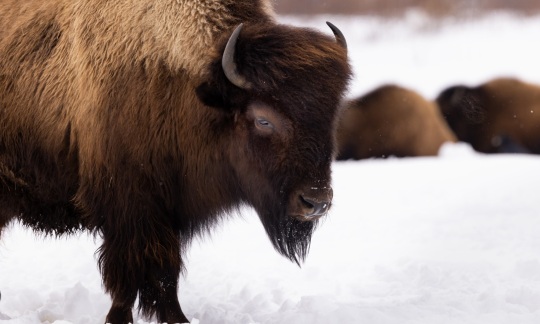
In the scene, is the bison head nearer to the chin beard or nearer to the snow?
the chin beard

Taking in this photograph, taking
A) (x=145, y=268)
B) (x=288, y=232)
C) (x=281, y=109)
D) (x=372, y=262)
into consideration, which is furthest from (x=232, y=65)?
(x=372, y=262)

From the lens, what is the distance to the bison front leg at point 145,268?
4645 millimetres

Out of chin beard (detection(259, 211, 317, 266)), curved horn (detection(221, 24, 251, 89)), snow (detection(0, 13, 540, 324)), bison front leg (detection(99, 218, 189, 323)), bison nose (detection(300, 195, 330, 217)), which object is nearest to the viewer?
bison nose (detection(300, 195, 330, 217))

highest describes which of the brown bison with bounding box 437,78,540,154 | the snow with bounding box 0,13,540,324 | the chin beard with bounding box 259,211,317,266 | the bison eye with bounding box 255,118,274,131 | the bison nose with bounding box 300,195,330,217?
the bison eye with bounding box 255,118,274,131

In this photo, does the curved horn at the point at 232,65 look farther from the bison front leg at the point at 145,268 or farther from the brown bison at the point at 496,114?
the brown bison at the point at 496,114

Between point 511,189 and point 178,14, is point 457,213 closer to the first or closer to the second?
point 511,189

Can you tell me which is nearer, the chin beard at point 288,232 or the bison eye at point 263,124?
the bison eye at point 263,124

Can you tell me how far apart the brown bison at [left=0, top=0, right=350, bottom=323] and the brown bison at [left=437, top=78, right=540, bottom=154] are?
908cm

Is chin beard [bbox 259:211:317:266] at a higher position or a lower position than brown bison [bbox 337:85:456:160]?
higher

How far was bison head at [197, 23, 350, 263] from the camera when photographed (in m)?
4.21

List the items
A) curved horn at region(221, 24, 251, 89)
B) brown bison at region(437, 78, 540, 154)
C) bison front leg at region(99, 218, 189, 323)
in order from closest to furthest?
1. curved horn at region(221, 24, 251, 89)
2. bison front leg at region(99, 218, 189, 323)
3. brown bison at region(437, 78, 540, 154)

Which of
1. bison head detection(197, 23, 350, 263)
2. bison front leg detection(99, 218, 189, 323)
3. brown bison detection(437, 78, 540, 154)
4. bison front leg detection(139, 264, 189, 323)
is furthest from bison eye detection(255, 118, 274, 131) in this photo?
brown bison detection(437, 78, 540, 154)

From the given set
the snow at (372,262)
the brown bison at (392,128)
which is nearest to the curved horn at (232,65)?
→ the snow at (372,262)

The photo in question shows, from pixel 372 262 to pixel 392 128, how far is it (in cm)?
634
